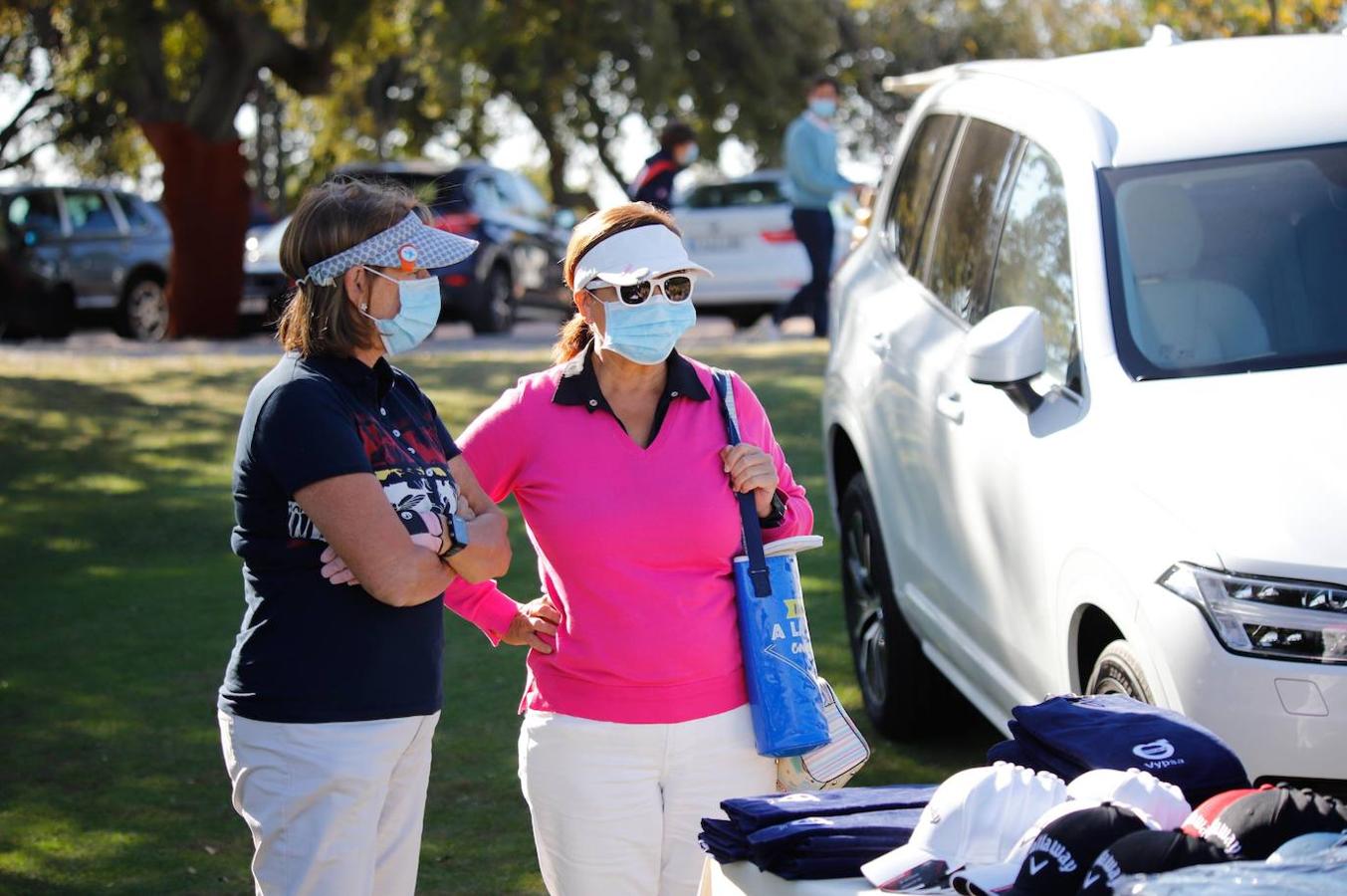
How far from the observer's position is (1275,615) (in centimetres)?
373

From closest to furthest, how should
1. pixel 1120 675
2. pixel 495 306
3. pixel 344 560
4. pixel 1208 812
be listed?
pixel 1208 812 < pixel 344 560 < pixel 1120 675 < pixel 495 306

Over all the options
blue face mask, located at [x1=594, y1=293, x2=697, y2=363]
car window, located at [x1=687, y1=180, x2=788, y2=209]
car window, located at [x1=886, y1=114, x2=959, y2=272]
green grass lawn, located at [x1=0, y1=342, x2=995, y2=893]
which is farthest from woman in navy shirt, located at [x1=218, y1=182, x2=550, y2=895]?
car window, located at [x1=687, y1=180, x2=788, y2=209]

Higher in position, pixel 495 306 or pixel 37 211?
pixel 37 211

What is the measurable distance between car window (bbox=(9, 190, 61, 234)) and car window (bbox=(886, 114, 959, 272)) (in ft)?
55.2

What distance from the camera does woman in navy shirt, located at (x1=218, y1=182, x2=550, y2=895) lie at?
11.0 feet

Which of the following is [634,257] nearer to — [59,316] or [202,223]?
[202,223]

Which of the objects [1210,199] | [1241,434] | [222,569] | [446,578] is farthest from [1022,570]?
[222,569]

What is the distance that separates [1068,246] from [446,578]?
2.33 meters

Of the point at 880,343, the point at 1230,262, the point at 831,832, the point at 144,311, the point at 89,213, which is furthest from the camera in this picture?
the point at 144,311

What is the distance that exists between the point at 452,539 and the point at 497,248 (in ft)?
54.5

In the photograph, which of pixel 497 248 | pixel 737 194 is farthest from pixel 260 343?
pixel 737 194

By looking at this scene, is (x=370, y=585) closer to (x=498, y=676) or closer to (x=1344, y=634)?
(x=1344, y=634)

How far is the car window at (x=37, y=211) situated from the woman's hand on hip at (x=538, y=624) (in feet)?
63.4

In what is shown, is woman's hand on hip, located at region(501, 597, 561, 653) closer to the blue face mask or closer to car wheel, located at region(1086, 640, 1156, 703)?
the blue face mask
